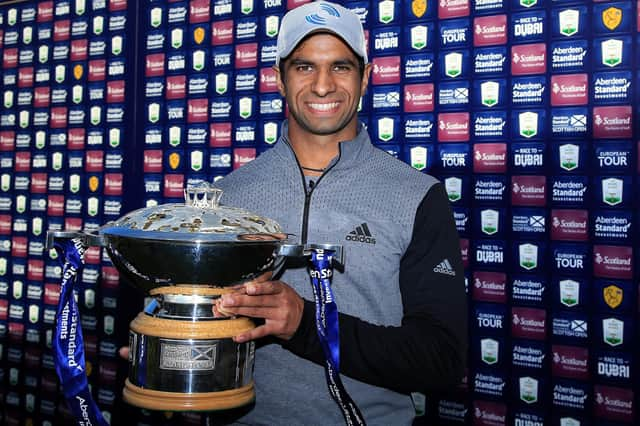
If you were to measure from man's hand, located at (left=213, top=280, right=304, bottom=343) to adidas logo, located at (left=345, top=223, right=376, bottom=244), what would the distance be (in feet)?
0.93

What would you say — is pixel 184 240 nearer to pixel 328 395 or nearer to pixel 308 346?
pixel 308 346

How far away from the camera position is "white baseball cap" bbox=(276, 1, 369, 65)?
3.62 feet

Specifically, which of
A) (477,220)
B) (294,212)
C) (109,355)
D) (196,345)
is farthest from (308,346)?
(109,355)

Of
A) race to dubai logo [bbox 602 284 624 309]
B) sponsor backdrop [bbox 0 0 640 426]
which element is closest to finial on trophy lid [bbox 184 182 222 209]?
sponsor backdrop [bbox 0 0 640 426]

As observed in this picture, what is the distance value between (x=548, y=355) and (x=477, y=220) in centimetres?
46

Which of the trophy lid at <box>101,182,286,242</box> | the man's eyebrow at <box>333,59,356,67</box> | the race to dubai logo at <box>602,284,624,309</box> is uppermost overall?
the man's eyebrow at <box>333,59,356,67</box>

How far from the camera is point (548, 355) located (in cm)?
171

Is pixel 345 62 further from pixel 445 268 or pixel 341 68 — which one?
pixel 445 268

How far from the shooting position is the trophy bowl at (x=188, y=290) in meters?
0.77

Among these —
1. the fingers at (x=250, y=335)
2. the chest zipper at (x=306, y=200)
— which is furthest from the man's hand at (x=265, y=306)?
the chest zipper at (x=306, y=200)

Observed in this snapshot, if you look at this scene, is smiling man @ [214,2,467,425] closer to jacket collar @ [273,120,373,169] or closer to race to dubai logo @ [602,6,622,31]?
jacket collar @ [273,120,373,169]

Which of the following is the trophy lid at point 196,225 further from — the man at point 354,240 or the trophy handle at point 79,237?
the man at point 354,240

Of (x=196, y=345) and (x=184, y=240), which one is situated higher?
(x=184, y=240)

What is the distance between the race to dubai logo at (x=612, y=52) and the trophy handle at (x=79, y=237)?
1.50 m
